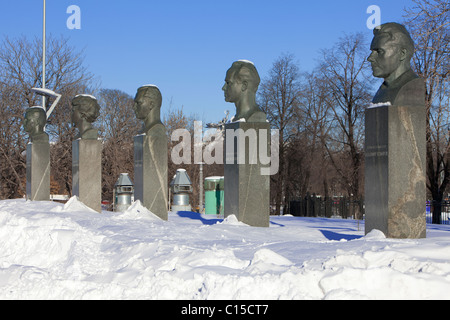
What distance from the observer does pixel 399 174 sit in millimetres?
9133

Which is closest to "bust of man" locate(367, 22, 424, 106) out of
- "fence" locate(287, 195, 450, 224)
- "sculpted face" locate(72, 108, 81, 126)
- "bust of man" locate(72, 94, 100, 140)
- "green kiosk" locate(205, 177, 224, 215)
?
Answer: "bust of man" locate(72, 94, 100, 140)

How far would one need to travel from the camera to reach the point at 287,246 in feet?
26.2

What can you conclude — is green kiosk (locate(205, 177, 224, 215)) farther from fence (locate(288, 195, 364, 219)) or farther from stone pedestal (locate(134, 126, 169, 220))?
stone pedestal (locate(134, 126, 169, 220))

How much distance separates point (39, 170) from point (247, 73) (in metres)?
11.8

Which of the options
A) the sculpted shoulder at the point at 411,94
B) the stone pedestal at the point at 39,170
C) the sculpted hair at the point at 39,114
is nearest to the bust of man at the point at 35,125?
the sculpted hair at the point at 39,114

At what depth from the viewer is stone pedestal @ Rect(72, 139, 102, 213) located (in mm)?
17250

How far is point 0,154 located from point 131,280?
28.0 meters

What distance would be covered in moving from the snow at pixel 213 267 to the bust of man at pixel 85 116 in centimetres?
755

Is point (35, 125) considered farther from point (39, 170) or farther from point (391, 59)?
point (391, 59)

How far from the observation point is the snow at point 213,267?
5297mm

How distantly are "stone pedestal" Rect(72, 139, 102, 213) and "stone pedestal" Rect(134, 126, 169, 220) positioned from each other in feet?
11.5

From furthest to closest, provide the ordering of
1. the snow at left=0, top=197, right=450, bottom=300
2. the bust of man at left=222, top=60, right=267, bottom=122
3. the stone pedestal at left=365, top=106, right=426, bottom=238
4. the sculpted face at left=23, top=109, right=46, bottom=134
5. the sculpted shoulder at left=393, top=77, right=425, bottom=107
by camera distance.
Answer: the sculpted face at left=23, top=109, right=46, bottom=134
the bust of man at left=222, top=60, right=267, bottom=122
the sculpted shoulder at left=393, top=77, right=425, bottom=107
the stone pedestal at left=365, top=106, right=426, bottom=238
the snow at left=0, top=197, right=450, bottom=300

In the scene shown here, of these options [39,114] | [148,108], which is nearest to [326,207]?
[39,114]
